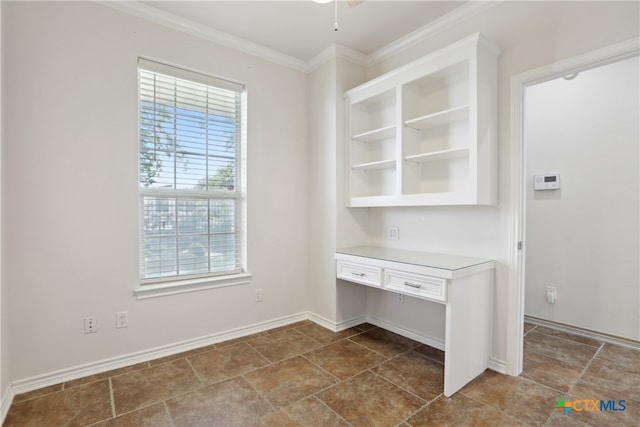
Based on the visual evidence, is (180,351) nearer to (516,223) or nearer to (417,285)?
(417,285)

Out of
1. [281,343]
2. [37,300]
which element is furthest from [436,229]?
[37,300]

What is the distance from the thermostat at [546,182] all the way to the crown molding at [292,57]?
6.01 ft

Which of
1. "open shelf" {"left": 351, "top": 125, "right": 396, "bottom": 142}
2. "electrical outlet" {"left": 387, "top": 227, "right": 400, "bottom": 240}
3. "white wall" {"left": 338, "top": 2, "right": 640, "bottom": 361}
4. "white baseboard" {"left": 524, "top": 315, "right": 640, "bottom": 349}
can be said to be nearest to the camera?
"white wall" {"left": 338, "top": 2, "right": 640, "bottom": 361}

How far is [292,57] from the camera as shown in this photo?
131 inches

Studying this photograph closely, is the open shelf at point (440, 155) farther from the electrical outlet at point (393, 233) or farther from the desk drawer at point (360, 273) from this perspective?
the desk drawer at point (360, 273)

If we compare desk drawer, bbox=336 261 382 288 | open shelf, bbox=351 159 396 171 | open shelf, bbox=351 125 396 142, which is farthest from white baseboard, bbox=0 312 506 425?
open shelf, bbox=351 125 396 142

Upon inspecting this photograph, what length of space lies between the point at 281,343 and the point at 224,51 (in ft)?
8.91

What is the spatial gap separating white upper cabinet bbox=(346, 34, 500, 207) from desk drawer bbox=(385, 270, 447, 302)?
60cm

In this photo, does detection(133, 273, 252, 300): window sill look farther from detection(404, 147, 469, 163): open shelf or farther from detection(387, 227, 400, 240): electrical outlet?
detection(404, 147, 469, 163): open shelf

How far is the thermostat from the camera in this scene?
A: 324cm

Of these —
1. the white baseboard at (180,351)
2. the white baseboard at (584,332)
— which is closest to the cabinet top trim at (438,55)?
the white baseboard at (180,351)

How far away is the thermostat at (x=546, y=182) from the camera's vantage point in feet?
10.6

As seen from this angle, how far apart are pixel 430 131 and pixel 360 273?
1.39 m

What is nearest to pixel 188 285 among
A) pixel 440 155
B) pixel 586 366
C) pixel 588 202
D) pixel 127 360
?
pixel 127 360
